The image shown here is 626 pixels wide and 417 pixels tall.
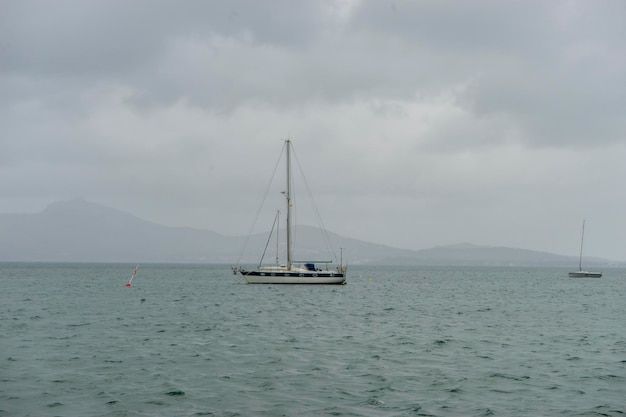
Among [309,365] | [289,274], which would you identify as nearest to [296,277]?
[289,274]

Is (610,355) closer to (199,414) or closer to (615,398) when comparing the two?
(615,398)

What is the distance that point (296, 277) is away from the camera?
106m

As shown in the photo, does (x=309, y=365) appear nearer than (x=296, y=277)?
Yes

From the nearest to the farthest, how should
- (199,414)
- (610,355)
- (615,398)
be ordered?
1. (199,414)
2. (615,398)
3. (610,355)

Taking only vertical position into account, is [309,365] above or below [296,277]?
below

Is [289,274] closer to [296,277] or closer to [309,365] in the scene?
[296,277]

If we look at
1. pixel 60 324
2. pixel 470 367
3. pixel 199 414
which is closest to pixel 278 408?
pixel 199 414

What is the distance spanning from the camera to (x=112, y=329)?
48.6 metres

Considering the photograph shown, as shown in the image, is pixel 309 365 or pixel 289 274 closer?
pixel 309 365

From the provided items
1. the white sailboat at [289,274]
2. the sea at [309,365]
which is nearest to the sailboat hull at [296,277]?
the white sailboat at [289,274]

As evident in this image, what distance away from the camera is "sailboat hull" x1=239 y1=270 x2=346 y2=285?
106m

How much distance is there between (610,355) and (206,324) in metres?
29.7

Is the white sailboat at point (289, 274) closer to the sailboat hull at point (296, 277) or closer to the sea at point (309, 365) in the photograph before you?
the sailboat hull at point (296, 277)

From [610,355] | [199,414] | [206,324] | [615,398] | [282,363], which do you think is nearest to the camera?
[199,414]
